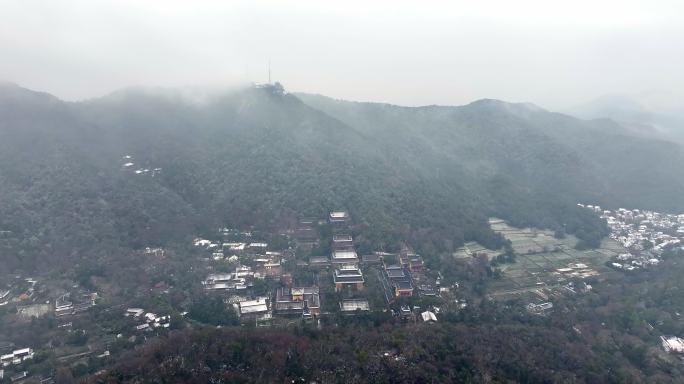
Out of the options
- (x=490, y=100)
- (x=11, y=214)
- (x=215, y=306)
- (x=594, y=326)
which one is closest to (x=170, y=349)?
(x=215, y=306)

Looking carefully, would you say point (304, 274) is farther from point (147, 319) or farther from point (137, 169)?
point (137, 169)

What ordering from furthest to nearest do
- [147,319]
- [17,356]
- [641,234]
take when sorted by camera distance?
[641,234] < [147,319] < [17,356]

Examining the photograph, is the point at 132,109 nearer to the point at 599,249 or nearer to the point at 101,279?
the point at 101,279

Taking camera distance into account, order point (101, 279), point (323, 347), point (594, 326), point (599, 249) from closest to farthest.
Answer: point (323, 347) < point (594, 326) < point (101, 279) < point (599, 249)

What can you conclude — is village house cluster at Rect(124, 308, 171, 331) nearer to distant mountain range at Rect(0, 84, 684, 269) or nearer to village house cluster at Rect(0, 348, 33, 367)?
village house cluster at Rect(0, 348, 33, 367)

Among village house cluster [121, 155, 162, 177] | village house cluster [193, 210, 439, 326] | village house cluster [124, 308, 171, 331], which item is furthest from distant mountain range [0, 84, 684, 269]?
village house cluster [124, 308, 171, 331]

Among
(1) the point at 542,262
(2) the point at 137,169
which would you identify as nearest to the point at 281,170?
(2) the point at 137,169

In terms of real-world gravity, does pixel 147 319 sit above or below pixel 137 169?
below
